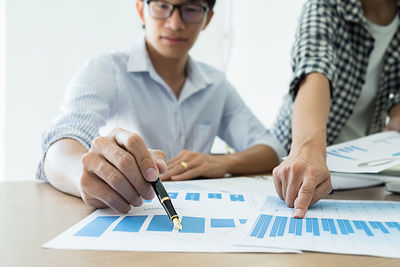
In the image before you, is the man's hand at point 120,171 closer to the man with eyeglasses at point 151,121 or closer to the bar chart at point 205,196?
the man with eyeglasses at point 151,121

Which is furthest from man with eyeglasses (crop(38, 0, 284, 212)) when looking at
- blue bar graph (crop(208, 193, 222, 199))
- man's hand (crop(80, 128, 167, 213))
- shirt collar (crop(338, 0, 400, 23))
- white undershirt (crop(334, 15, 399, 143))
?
shirt collar (crop(338, 0, 400, 23))

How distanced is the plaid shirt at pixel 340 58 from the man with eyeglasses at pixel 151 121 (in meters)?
0.22

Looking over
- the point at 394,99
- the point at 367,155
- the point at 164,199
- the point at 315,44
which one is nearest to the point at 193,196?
the point at 164,199

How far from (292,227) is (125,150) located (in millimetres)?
229

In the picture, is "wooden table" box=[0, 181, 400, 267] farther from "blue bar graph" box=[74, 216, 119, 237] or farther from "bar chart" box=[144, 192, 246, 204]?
"bar chart" box=[144, 192, 246, 204]

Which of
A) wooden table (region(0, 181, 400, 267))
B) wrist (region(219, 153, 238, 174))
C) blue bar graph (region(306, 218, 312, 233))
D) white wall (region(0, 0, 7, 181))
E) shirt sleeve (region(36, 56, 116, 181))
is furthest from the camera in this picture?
white wall (region(0, 0, 7, 181))

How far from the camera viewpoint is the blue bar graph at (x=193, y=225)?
0.42m

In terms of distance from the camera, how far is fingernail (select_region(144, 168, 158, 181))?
1.53 ft

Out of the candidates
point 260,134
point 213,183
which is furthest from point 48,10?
point 213,183

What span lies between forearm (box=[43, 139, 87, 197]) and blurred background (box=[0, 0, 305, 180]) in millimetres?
1412

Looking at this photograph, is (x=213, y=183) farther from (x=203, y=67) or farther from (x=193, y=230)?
(x=203, y=67)

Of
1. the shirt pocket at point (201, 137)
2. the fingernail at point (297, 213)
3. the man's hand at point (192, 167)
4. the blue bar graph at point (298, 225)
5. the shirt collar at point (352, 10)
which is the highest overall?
the shirt collar at point (352, 10)

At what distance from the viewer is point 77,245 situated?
367 millimetres

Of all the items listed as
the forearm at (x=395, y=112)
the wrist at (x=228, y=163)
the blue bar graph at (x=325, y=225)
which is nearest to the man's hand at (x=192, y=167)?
the wrist at (x=228, y=163)
